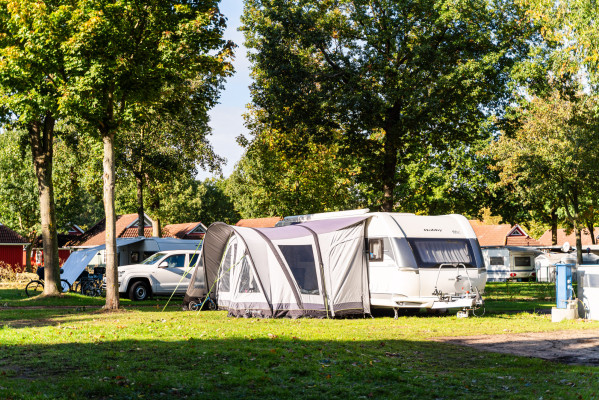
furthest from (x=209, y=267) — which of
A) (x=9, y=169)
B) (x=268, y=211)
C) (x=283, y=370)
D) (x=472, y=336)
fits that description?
(x=9, y=169)

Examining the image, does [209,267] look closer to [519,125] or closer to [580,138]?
[519,125]

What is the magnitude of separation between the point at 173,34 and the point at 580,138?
73.8ft

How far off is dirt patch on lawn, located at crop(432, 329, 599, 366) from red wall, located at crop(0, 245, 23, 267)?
48.3m

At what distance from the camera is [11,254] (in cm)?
5344

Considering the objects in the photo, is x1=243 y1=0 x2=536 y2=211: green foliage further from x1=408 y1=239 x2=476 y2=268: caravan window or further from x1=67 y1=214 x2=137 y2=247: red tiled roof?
x1=67 y1=214 x2=137 y2=247: red tiled roof

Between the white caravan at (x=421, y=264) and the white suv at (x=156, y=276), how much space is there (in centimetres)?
857

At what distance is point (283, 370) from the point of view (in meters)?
8.49

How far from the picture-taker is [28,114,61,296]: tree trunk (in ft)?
73.6

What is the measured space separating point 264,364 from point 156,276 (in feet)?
50.4

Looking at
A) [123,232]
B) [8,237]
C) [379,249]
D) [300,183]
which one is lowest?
[379,249]

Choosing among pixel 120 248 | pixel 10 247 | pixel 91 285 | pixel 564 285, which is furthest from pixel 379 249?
pixel 10 247

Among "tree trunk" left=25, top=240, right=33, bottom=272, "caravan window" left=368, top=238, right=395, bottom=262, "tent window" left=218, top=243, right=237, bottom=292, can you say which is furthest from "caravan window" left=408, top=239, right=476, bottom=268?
"tree trunk" left=25, top=240, right=33, bottom=272

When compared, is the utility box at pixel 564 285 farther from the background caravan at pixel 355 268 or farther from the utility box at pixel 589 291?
the background caravan at pixel 355 268

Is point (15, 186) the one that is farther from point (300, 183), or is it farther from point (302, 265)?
point (302, 265)
